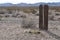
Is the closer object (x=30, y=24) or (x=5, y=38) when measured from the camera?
(x=5, y=38)

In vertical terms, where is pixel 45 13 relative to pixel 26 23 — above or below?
above

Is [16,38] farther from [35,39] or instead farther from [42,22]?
[42,22]

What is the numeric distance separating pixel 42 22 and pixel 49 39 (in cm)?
416

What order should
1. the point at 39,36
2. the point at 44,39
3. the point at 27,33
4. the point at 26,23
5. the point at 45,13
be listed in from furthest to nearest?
the point at 26,23
the point at 45,13
the point at 27,33
the point at 39,36
the point at 44,39

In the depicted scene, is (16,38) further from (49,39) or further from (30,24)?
(30,24)

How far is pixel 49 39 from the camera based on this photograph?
15297mm

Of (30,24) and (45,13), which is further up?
(45,13)

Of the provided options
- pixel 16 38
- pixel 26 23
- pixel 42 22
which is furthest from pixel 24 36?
pixel 26 23

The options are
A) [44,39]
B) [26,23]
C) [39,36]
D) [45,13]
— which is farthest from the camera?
[26,23]

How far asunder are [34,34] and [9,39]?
95.9 inches

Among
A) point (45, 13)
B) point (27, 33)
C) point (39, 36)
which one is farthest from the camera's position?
point (45, 13)

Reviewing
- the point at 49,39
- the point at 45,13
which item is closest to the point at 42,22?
the point at 45,13

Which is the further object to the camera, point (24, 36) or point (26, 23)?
point (26, 23)

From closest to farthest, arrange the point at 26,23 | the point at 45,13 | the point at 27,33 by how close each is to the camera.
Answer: the point at 27,33 < the point at 45,13 < the point at 26,23
